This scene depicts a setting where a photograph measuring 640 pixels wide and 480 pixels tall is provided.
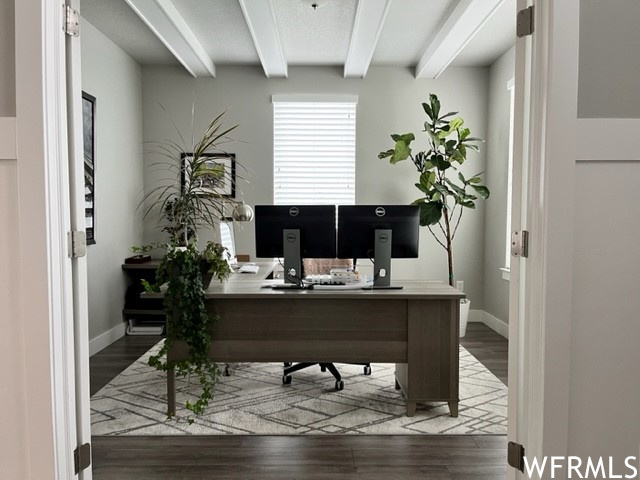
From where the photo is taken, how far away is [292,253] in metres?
3.33

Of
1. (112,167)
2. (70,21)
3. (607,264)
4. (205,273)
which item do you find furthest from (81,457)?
(112,167)

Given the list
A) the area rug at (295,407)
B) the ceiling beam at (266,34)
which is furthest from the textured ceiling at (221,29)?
the area rug at (295,407)

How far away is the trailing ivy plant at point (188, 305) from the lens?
300 cm

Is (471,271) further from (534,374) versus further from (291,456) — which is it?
(534,374)

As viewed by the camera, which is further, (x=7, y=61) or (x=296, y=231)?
(x=296, y=231)

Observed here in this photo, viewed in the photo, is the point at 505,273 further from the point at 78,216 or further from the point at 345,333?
the point at 78,216

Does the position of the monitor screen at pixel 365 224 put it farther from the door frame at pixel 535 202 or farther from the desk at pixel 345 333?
the door frame at pixel 535 202

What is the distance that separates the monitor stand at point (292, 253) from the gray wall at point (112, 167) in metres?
2.20

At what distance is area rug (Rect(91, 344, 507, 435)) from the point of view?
3.05 meters

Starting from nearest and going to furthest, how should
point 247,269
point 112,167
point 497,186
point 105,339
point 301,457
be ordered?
1. point 301,457
2. point 247,269
3. point 105,339
4. point 112,167
5. point 497,186

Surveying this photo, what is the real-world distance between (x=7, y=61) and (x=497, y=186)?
4.95 metres

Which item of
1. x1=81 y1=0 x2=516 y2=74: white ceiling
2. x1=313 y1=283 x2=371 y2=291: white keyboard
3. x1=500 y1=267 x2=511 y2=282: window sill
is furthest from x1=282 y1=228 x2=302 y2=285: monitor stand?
x1=500 y1=267 x2=511 y2=282: window sill

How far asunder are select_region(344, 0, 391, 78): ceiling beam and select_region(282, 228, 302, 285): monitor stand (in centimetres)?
183

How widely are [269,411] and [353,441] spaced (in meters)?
0.69
